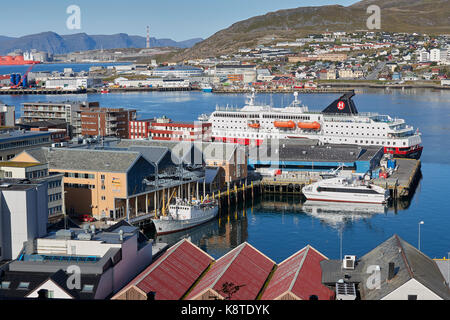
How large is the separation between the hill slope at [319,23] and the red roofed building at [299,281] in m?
85.2

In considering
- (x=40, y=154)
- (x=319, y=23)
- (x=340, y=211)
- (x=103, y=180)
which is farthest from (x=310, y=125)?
(x=319, y=23)

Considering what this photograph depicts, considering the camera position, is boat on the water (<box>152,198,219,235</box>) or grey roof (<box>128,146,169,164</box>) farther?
grey roof (<box>128,146,169,164</box>)

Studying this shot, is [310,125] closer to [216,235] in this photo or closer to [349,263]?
[216,235]

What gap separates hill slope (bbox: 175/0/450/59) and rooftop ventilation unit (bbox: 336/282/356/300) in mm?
86307

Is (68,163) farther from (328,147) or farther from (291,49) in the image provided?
(291,49)

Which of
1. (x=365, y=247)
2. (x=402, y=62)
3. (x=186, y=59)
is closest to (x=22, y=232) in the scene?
(x=365, y=247)

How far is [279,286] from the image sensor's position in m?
6.82

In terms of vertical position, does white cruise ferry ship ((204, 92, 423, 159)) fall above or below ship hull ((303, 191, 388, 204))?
above

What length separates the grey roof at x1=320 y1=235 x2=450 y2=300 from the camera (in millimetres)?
5980

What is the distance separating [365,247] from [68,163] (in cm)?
650

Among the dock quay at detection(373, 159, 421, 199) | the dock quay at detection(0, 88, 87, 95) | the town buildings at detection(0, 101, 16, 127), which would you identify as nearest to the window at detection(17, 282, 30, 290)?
the dock quay at detection(373, 159, 421, 199)

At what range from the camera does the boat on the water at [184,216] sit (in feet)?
40.9

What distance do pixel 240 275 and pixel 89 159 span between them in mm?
6841
